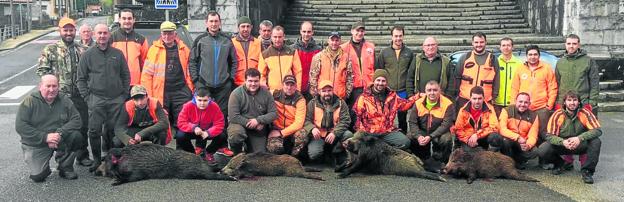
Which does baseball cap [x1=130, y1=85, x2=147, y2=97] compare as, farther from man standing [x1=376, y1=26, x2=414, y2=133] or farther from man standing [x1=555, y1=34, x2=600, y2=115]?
man standing [x1=555, y1=34, x2=600, y2=115]

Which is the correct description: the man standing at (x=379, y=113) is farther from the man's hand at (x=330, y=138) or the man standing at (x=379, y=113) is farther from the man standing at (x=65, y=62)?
the man standing at (x=65, y=62)

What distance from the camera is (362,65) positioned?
7133 millimetres

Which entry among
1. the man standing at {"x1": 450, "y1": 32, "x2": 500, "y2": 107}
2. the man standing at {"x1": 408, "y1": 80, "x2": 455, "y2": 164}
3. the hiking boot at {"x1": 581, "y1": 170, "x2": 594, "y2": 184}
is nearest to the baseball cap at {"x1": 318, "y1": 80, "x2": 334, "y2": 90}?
the man standing at {"x1": 408, "y1": 80, "x2": 455, "y2": 164}

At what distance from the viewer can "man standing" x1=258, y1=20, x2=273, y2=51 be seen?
725cm

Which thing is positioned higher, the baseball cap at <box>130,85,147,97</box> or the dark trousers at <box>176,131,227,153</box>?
Answer: the baseball cap at <box>130,85,147,97</box>

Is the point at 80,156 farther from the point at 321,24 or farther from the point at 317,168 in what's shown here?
the point at 321,24

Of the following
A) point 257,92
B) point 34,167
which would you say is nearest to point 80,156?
point 34,167

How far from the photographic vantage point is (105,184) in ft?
19.0

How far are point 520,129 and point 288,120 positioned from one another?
2690 mm

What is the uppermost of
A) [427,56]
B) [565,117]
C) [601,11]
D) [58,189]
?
[601,11]

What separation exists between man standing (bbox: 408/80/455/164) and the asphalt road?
68 cm

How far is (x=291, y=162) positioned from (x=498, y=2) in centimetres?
1267

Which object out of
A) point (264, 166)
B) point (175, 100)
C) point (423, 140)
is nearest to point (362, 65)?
point (423, 140)

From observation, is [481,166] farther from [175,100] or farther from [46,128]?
[46,128]
